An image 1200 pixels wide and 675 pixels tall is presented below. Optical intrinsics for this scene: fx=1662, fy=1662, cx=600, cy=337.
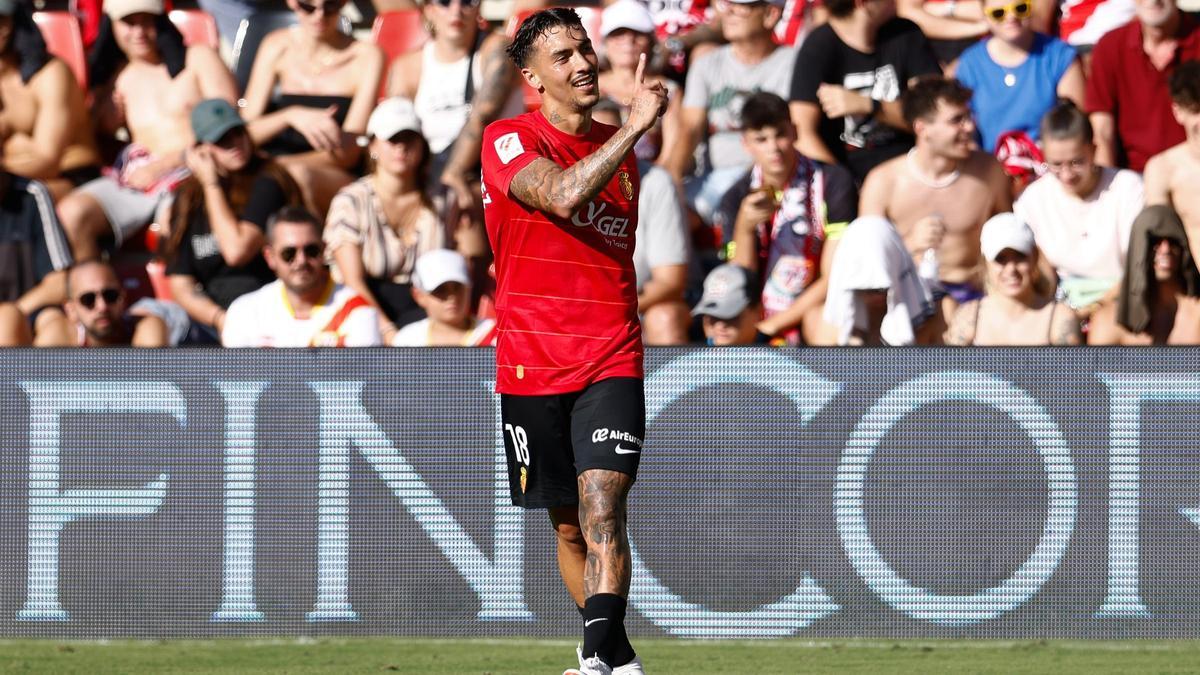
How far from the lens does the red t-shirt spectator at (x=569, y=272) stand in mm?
4965

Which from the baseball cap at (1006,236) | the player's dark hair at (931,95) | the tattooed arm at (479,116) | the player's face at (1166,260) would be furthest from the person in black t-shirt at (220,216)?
the player's face at (1166,260)

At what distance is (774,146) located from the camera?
8.72 metres

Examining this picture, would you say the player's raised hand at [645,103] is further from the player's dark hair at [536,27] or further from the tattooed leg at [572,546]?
the tattooed leg at [572,546]

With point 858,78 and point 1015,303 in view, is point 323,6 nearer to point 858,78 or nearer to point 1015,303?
point 858,78

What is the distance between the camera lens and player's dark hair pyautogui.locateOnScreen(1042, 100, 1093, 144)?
841 centimetres

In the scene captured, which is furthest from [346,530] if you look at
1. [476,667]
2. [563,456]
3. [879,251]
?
[879,251]

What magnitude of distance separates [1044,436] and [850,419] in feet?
2.54

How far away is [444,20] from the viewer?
9.77m

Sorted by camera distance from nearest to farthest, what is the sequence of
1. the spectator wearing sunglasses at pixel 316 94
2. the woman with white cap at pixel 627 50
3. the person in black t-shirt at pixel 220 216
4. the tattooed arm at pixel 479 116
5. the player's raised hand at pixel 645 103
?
the player's raised hand at pixel 645 103 < the person in black t-shirt at pixel 220 216 < the tattooed arm at pixel 479 116 < the woman with white cap at pixel 627 50 < the spectator wearing sunglasses at pixel 316 94

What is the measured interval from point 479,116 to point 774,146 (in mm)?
1753

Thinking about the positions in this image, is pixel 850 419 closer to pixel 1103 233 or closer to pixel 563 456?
pixel 563 456

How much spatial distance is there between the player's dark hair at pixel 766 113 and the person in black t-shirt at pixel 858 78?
592mm

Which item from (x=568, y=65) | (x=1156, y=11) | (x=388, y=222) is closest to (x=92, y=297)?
(x=388, y=222)

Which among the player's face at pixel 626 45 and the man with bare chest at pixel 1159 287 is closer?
the man with bare chest at pixel 1159 287
